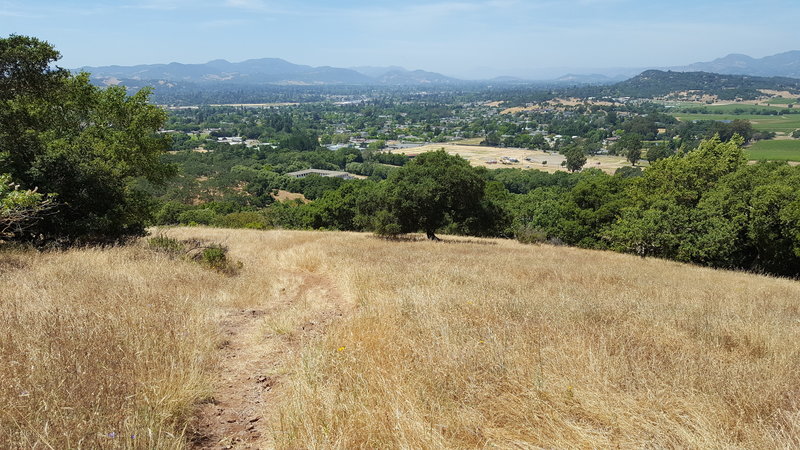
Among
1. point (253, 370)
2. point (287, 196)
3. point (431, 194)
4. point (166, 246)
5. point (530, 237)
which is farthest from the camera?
point (287, 196)

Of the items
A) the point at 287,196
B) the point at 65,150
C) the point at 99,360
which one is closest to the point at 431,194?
the point at 65,150

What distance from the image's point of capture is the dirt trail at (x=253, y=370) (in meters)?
3.44

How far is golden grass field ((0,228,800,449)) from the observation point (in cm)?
319

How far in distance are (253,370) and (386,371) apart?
156 centimetres

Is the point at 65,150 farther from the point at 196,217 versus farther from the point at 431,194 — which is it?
the point at 196,217

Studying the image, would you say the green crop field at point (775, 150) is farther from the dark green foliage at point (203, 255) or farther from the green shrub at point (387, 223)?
the dark green foliage at point (203, 255)

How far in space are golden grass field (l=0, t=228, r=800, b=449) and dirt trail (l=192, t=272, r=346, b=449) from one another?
23 millimetres

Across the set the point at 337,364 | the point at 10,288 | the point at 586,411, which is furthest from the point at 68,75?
the point at 586,411

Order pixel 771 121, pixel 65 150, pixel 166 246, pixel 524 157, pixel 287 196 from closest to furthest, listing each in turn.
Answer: pixel 166 246, pixel 65 150, pixel 287 196, pixel 524 157, pixel 771 121

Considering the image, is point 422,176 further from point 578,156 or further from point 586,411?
point 578,156

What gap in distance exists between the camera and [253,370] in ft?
15.3

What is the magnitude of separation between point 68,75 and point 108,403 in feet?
52.6

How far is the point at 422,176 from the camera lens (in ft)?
76.9

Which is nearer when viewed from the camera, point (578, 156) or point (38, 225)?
point (38, 225)
